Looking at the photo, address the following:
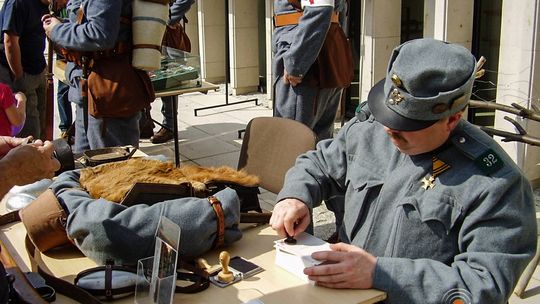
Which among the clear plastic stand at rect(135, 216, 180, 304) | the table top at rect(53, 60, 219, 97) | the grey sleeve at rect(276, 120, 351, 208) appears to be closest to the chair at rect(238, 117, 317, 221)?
the grey sleeve at rect(276, 120, 351, 208)

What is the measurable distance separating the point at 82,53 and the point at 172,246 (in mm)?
2653

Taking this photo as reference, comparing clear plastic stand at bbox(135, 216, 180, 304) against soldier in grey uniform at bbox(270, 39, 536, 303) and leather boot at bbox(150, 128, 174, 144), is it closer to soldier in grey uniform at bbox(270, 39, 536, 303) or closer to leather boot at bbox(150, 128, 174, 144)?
soldier in grey uniform at bbox(270, 39, 536, 303)

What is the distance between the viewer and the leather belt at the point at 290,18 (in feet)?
15.1

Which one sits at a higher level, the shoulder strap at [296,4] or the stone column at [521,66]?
the shoulder strap at [296,4]

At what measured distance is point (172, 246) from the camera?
198 cm

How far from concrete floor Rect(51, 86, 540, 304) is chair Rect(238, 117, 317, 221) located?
1.02 meters

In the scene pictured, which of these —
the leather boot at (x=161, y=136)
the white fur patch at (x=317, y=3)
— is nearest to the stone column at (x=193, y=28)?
the leather boot at (x=161, y=136)

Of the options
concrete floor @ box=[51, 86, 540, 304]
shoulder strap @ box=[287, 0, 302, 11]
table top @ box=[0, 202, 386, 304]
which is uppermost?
shoulder strap @ box=[287, 0, 302, 11]

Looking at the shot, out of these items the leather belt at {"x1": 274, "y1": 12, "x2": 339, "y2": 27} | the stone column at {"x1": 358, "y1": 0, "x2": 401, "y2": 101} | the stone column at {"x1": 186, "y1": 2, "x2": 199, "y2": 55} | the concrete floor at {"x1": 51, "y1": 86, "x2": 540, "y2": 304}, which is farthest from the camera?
the stone column at {"x1": 186, "y1": 2, "x2": 199, "y2": 55}

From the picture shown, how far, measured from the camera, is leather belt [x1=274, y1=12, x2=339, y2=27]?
15.1ft

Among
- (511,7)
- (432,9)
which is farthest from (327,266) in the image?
(432,9)

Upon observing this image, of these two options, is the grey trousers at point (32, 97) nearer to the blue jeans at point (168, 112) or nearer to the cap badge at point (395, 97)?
the blue jeans at point (168, 112)

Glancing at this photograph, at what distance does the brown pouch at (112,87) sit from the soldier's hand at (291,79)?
3.42 ft

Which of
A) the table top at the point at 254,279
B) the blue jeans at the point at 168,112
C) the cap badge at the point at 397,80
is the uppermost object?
the cap badge at the point at 397,80
